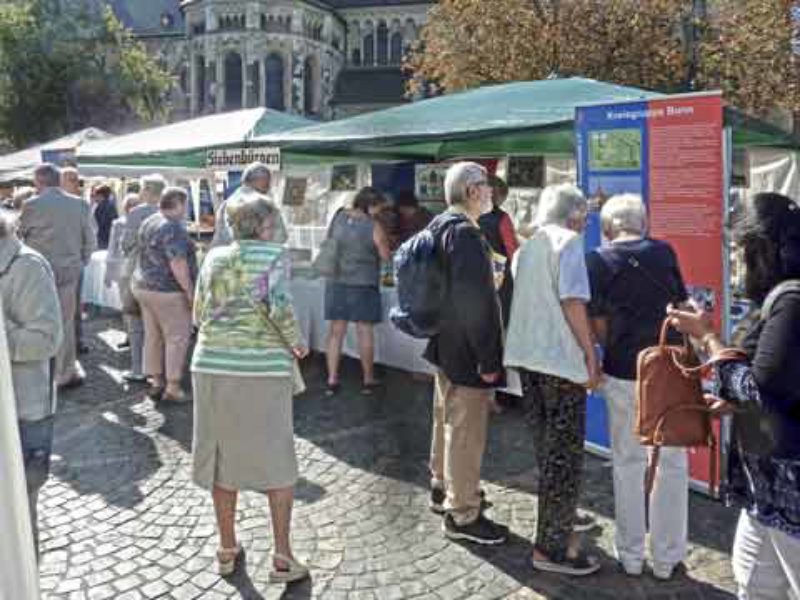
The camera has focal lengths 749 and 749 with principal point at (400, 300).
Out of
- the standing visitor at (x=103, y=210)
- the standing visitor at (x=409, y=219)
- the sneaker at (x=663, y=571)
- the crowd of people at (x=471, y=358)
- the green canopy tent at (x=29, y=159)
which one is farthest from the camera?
the green canopy tent at (x=29, y=159)

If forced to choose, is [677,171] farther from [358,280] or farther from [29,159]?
[29,159]

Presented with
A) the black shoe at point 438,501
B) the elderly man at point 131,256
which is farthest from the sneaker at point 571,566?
the elderly man at point 131,256

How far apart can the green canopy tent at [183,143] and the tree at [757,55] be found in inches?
329

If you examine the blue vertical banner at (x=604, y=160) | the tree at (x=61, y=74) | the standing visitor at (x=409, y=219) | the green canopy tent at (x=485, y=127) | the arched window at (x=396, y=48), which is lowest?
the standing visitor at (x=409, y=219)

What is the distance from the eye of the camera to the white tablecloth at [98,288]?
9547 millimetres

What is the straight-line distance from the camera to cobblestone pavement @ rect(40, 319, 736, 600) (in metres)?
3.34

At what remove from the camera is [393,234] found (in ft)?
21.8

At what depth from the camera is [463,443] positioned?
3633mm

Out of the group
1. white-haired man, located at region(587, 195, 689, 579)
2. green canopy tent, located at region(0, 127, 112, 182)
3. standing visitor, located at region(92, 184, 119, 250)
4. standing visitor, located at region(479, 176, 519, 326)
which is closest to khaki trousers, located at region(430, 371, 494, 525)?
white-haired man, located at region(587, 195, 689, 579)

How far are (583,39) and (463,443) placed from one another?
47.4 feet

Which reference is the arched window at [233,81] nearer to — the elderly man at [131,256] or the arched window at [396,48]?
the arched window at [396,48]

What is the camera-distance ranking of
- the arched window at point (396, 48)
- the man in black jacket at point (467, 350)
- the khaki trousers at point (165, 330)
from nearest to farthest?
the man in black jacket at point (467, 350) → the khaki trousers at point (165, 330) → the arched window at point (396, 48)

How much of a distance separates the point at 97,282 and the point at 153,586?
7.38 m

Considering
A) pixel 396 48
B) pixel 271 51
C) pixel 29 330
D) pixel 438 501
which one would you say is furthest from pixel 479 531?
pixel 396 48
